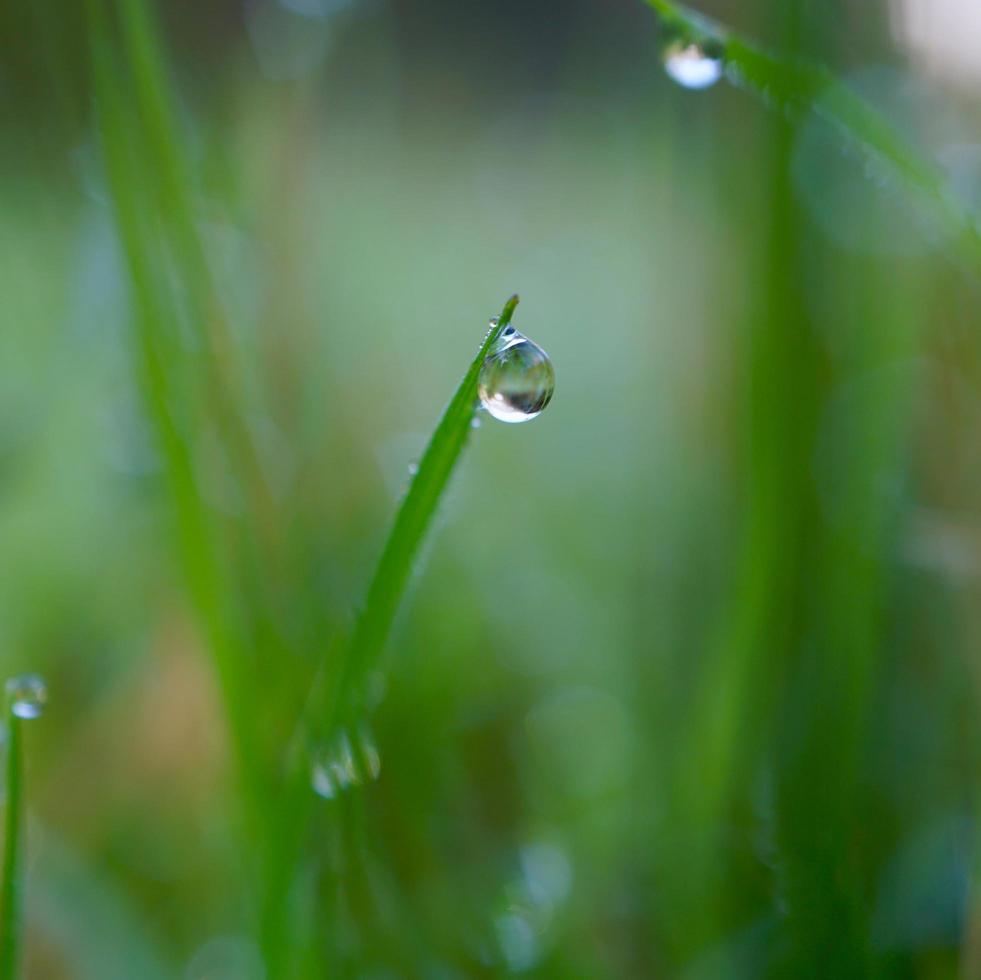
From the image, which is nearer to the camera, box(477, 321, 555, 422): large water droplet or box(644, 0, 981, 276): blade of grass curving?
box(477, 321, 555, 422): large water droplet

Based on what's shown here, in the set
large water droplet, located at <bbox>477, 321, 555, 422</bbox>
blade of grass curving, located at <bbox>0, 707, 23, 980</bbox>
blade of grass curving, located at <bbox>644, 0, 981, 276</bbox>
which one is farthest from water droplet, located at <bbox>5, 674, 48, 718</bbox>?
blade of grass curving, located at <bbox>644, 0, 981, 276</bbox>

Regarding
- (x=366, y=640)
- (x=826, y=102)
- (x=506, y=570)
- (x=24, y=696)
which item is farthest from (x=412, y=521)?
(x=506, y=570)

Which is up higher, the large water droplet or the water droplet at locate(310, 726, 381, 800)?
the large water droplet

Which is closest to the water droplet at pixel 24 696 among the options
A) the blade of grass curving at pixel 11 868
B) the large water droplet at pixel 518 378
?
the blade of grass curving at pixel 11 868

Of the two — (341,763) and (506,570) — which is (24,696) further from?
(506,570)

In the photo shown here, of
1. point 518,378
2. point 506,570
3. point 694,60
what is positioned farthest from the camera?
point 506,570

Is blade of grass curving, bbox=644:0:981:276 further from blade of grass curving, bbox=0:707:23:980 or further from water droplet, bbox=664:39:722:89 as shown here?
blade of grass curving, bbox=0:707:23:980

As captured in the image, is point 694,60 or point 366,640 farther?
point 694,60

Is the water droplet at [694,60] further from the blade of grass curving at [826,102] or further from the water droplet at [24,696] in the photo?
the water droplet at [24,696]
